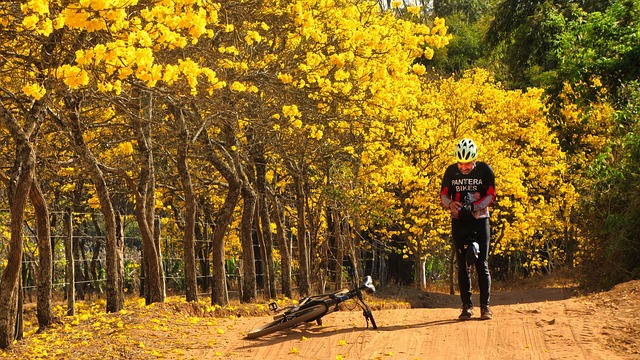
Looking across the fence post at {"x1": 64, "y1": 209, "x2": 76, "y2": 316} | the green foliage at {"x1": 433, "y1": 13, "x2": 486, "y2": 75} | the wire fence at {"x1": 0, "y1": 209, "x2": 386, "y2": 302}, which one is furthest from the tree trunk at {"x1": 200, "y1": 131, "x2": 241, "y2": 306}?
the green foliage at {"x1": 433, "y1": 13, "x2": 486, "y2": 75}

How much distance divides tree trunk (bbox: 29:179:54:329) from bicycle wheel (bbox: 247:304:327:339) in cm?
406

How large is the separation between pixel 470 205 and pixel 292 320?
255 cm

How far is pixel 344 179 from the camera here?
83.9 feet

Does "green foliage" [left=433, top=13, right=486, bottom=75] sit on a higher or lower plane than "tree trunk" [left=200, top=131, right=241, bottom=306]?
higher

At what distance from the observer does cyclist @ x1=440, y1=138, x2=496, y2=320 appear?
11.6 metres

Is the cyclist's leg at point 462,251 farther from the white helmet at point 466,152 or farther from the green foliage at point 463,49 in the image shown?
the green foliage at point 463,49

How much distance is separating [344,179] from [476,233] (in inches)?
549

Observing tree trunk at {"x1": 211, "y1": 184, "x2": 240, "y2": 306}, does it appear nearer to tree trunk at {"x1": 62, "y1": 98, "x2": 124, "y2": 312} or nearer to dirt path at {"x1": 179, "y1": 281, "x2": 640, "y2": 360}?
tree trunk at {"x1": 62, "y1": 98, "x2": 124, "y2": 312}

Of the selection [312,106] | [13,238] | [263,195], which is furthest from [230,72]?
[263,195]

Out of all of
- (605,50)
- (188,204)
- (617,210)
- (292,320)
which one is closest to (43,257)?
(188,204)

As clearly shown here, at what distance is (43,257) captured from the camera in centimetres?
1485

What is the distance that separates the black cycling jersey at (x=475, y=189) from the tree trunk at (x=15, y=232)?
16.9ft

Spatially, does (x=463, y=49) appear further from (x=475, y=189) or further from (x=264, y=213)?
(x=475, y=189)

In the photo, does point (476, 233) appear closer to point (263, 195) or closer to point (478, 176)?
point (478, 176)
